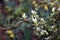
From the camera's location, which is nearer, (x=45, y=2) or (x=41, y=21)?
(x=41, y=21)

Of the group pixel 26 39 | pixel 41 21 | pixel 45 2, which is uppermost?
pixel 45 2

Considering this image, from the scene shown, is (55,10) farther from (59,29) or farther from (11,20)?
(11,20)

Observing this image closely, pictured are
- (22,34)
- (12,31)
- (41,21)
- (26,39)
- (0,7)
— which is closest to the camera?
(41,21)

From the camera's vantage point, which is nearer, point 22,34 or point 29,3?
point 22,34

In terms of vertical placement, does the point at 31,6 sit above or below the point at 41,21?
above

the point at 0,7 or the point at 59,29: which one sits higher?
the point at 0,7

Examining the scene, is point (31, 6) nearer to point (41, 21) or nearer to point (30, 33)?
point (30, 33)

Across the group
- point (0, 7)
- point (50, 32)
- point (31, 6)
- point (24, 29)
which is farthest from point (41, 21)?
point (0, 7)

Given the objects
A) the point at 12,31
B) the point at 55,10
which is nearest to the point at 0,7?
the point at 12,31

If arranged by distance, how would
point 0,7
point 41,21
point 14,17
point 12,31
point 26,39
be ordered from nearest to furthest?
1. point 41,21
2. point 26,39
3. point 12,31
4. point 14,17
5. point 0,7
